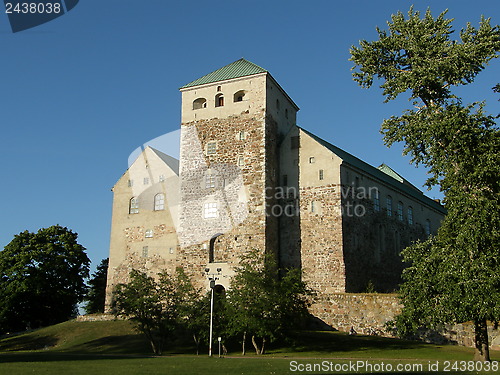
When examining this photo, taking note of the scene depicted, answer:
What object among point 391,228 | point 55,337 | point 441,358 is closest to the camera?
point 441,358

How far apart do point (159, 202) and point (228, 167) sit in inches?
392

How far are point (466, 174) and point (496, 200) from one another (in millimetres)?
1692

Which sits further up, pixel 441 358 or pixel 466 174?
pixel 466 174

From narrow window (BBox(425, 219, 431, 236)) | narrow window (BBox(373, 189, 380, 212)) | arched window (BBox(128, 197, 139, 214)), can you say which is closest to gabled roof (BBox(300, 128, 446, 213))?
narrow window (BBox(373, 189, 380, 212))

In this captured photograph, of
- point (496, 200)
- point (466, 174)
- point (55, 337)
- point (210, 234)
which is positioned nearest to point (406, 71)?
point (466, 174)

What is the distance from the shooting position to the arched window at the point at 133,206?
49106mm

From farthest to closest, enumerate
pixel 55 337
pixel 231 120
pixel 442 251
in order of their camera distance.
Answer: pixel 231 120 < pixel 55 337 < pixel 442 251

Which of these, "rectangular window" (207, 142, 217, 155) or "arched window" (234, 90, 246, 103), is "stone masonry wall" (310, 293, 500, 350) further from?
"arched window" (234, 90, 246, 103)

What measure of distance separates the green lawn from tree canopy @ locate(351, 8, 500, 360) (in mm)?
2924

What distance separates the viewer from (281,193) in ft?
138

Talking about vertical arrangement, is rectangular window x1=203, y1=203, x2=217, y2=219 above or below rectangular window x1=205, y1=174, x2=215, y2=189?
below

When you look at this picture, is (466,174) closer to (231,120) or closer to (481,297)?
(481,297)

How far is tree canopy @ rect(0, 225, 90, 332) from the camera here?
4644 centimetres

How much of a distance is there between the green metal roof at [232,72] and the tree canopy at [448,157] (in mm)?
15666
